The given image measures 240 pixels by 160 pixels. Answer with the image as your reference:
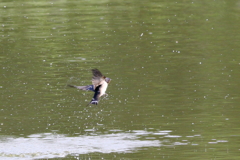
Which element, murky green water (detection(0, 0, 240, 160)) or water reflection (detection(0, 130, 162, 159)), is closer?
water reflection (detection(0, 130, 162, 159))

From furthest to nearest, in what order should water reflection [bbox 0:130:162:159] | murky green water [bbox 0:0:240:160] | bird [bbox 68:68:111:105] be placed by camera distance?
murky green water [bbox 0:0:240:160] < water reflection [bbox 0:130:162:159] < bird [bbox 68:68:111:105]

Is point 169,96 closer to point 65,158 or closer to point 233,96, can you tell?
point 233,96

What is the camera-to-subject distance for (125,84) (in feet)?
61.4

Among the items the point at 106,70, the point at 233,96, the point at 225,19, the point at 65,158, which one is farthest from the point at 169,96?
the point at 225,19

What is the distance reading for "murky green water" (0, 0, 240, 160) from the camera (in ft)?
44.5

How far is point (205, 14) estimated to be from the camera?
3139 cm

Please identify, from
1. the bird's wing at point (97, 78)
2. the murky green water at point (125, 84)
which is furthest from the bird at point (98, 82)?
the murky green water at point (125, 84)

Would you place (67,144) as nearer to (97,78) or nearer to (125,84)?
(97,78)

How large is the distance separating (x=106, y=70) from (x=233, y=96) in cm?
480

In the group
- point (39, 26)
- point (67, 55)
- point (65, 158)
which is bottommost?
point (65, 158)

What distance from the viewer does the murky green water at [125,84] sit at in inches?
534

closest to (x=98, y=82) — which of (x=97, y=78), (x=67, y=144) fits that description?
(x=97, y=78)

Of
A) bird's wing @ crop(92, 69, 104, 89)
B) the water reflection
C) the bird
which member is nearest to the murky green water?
the water reflection

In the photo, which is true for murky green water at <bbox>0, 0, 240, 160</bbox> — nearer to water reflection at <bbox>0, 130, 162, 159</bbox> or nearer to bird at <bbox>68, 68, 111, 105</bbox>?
water reflection at <bbox>0, 130, 162, 159</bbox>
